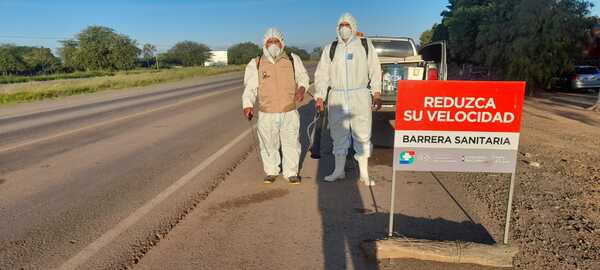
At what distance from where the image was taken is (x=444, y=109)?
3076 mm

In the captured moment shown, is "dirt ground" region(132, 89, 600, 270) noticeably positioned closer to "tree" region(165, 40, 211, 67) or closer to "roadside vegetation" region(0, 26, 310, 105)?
"roadside vegetation" region(0, 26, 310, 105)

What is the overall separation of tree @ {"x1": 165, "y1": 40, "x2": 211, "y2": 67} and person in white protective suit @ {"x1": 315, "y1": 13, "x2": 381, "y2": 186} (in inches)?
4831

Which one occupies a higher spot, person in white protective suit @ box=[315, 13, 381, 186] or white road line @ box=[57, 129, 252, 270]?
person in white protective suit @ box=[315, 13, 381, 186]

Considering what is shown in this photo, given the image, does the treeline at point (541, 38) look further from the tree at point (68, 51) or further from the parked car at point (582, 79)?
the tree at point (68, 51)

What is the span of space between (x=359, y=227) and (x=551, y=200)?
7.48ft

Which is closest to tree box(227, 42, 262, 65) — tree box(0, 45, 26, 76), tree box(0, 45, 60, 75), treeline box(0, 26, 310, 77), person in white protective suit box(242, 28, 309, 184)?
treeline box(0, 26, 310, 77)

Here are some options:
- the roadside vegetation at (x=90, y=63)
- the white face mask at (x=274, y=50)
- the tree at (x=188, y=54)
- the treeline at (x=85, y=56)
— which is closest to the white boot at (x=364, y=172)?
the white face mask at (x=274, y=50)

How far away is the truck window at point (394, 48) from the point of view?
9688 millimetres

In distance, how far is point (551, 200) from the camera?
4.37 metres

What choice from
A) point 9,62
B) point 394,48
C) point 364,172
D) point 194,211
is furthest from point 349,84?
point 9,62

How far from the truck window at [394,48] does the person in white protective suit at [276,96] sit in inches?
210

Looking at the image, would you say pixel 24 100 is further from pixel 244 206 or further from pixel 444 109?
pixel 444 109

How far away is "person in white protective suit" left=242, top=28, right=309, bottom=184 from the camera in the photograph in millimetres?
4730

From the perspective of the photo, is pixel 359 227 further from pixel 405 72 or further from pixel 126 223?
pixel 405 72
